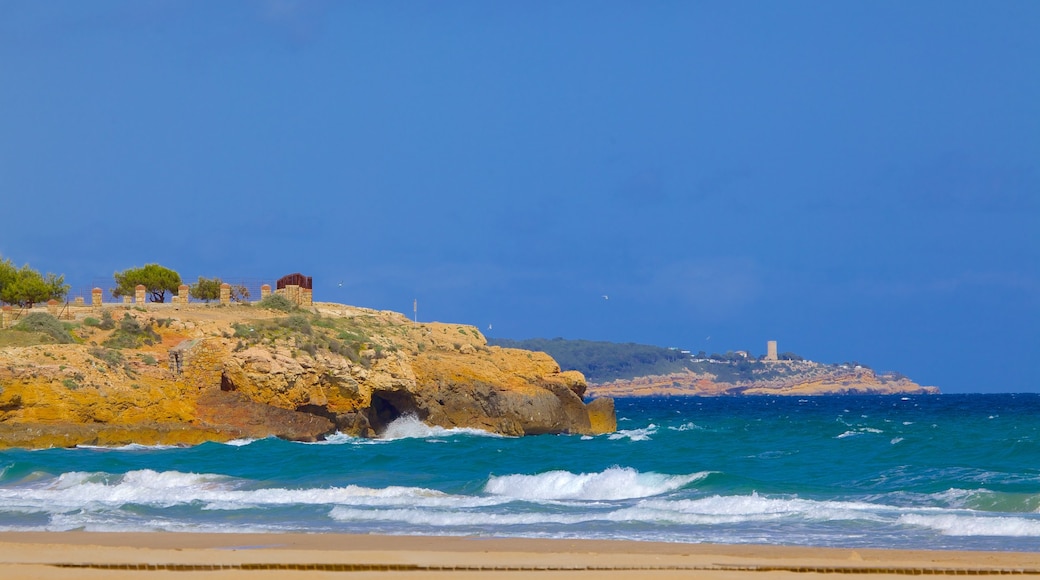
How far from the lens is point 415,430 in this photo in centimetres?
4834

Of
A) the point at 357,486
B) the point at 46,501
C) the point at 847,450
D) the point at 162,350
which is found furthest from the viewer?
the point at 162,350

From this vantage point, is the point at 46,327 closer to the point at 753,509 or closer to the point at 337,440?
the point at 337,440

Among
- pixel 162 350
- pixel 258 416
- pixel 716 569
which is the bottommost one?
pixel 716 569

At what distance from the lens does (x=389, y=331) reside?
187 feet

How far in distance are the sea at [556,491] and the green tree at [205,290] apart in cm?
3182

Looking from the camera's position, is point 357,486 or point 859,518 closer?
point 859,518

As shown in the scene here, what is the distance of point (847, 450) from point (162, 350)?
87.1 ft

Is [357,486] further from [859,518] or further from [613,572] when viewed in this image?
[613,572]

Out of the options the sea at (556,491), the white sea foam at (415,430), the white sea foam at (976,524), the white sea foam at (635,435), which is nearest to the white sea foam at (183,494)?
the sea at (556,491)

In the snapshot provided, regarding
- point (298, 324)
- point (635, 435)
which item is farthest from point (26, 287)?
point (635, 435)

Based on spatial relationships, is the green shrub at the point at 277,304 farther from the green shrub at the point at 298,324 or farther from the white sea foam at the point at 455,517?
the white sea foam at the point at 455,517

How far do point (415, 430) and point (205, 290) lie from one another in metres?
28.6

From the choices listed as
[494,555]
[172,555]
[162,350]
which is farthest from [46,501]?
[162,350]

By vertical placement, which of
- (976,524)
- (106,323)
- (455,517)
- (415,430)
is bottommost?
(976,524)
